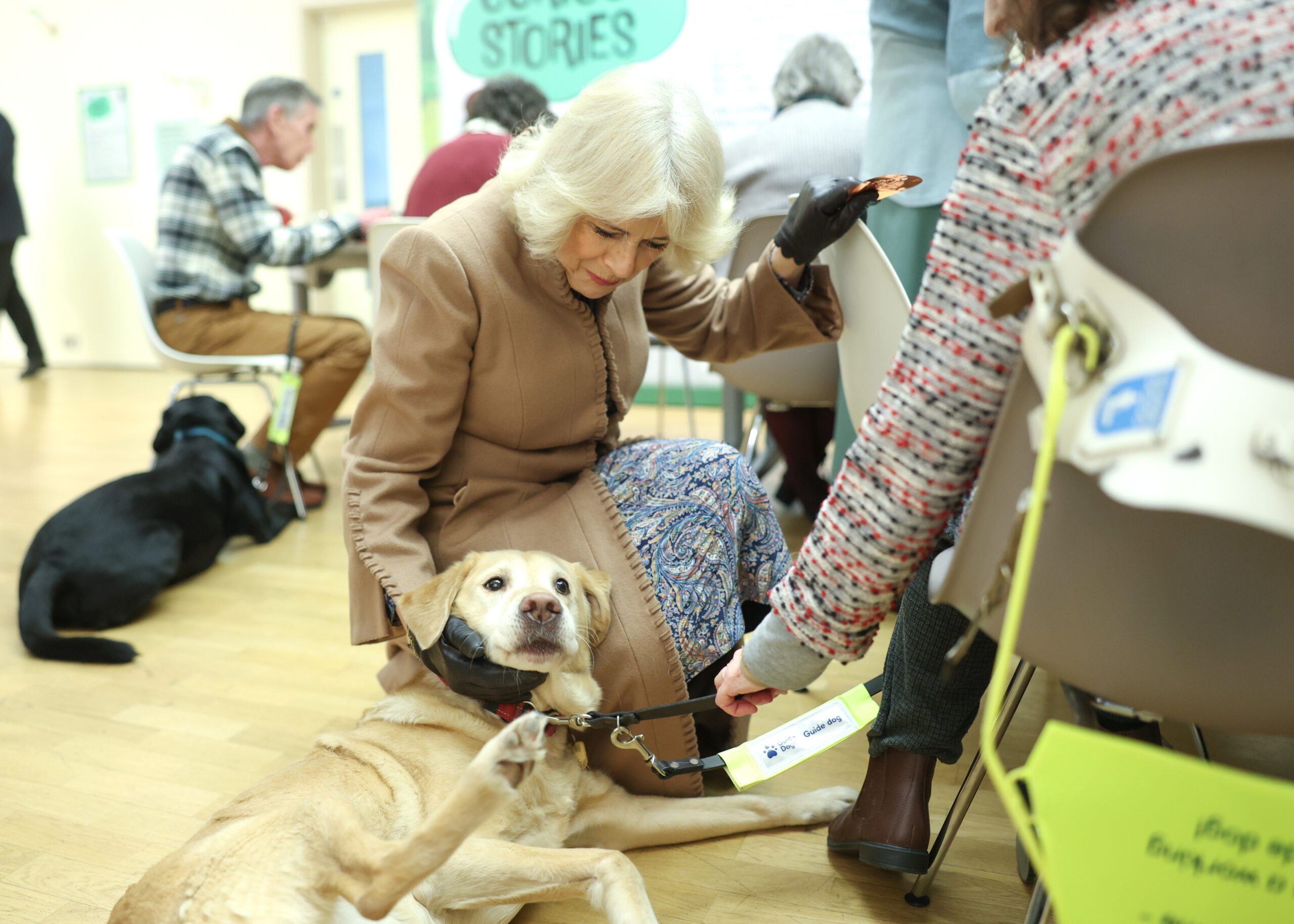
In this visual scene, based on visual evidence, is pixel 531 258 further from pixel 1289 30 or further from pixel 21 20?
pixel 21 20

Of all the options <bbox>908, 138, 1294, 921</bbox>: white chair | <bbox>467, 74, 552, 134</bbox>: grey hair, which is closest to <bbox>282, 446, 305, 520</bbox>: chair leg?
<bbox>467, 74, 552, 134</bbox>: grey hair

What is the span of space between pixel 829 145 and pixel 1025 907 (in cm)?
185

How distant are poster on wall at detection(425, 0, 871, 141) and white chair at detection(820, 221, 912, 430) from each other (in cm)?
320

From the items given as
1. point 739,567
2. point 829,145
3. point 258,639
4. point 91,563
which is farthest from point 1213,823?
point 91,563

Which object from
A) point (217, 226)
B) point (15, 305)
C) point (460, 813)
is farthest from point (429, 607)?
point (15, 305)

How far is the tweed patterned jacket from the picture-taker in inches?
20.8

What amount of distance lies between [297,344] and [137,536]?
1011 millimetres

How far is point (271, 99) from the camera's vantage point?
3.18m

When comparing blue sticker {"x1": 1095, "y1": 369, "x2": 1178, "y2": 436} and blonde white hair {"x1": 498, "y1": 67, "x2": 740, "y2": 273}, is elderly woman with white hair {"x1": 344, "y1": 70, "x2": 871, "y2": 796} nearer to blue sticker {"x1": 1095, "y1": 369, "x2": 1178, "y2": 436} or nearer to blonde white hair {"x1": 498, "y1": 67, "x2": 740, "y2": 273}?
blonde white hair {"x1": 498, "y1": 67, "x2": 740, "y2": 273}

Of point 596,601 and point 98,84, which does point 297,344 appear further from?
point 98,84

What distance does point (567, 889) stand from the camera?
1.12m

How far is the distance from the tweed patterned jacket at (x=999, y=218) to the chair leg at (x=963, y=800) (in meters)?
0.29

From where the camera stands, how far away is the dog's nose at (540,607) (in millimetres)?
1238

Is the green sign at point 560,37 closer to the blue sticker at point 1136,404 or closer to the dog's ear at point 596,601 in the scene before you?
the dog's ear at point 596,601
